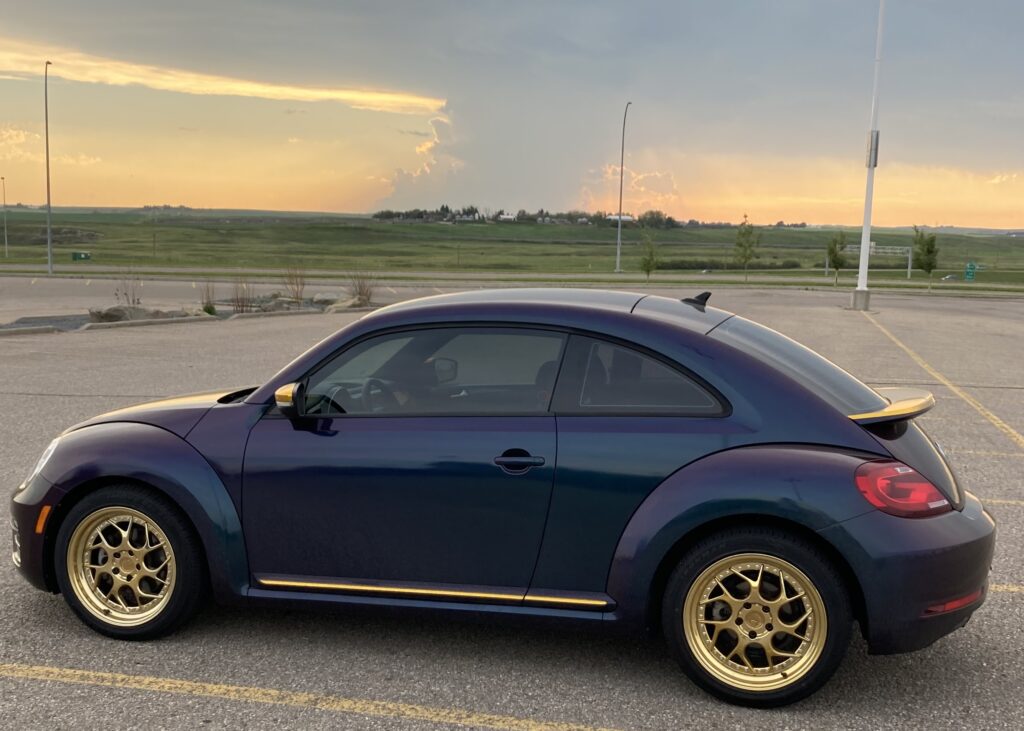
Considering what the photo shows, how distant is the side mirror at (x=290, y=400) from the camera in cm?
364

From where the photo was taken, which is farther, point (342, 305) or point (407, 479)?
point (342, 305)

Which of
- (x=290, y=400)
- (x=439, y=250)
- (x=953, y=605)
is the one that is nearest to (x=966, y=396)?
(x=953, y=605)

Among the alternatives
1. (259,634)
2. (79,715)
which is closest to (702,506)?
(259,634)

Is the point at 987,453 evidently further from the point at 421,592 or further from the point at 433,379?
the point at 421,592

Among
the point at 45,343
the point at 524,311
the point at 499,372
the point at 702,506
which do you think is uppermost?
the point at 524,311

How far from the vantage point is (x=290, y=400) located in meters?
3.64

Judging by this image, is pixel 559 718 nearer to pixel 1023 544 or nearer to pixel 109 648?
pixel 109 648

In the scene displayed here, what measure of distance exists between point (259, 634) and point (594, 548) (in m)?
1.64

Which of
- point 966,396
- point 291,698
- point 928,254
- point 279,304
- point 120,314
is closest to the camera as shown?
point 291,698

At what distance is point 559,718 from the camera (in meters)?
3.32

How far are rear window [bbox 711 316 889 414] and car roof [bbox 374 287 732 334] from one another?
0.11 m

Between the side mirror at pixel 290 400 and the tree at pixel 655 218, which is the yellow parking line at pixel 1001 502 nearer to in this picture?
the side mirror at pixel 290 400

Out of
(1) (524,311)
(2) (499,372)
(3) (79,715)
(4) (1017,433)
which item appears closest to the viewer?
(3) (79,715)

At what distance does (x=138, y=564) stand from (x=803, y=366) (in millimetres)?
2983
